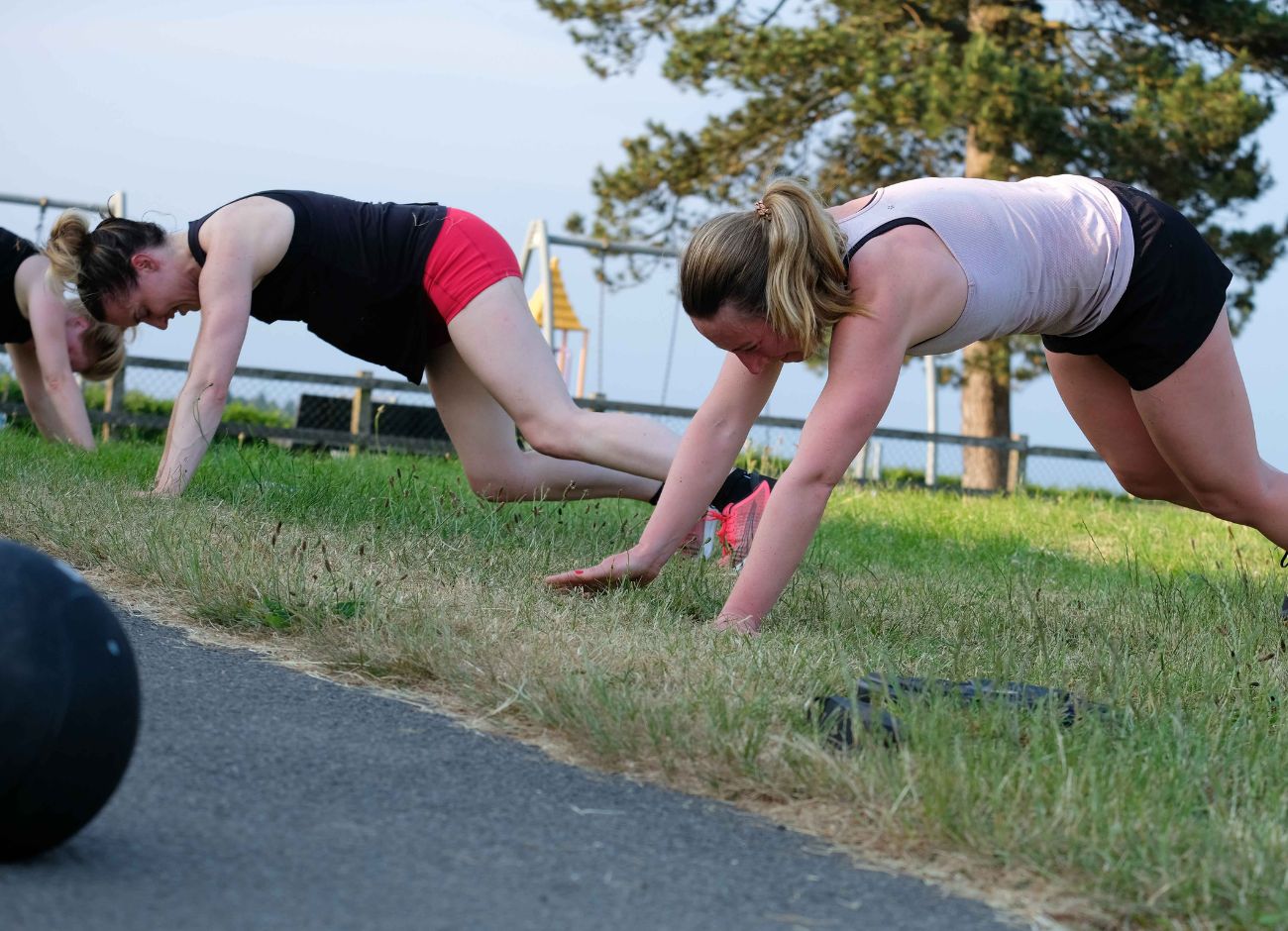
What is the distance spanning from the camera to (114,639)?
6.31 ft

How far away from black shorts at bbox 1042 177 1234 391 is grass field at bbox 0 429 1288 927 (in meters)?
0.82

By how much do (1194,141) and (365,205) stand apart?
503 inches

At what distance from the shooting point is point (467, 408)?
5215 millimetres

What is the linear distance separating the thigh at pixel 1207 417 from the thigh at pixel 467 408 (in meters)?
2.39

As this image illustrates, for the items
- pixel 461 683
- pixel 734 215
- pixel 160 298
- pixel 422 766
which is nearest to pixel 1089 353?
pixel 734 215

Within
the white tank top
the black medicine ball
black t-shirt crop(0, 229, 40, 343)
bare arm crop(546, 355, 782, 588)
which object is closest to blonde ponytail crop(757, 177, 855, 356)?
the white tank top

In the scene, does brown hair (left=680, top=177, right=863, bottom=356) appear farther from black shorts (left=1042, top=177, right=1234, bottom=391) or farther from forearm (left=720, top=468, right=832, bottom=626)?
black shorts (left=1042, top=177, right=1234, bottom=391)

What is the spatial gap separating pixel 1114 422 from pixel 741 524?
1.39 meters

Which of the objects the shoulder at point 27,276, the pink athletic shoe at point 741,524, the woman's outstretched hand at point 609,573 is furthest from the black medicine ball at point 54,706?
the shoulder at point 27,276

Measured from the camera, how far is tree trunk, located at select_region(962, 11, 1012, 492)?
51.9 ft

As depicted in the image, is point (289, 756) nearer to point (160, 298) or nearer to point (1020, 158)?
point (160, 298)

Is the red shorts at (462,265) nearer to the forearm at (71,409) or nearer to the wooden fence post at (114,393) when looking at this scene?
the forearm at (71,409)

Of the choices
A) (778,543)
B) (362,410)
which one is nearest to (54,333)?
(778,543)

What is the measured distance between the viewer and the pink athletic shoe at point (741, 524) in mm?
4969
